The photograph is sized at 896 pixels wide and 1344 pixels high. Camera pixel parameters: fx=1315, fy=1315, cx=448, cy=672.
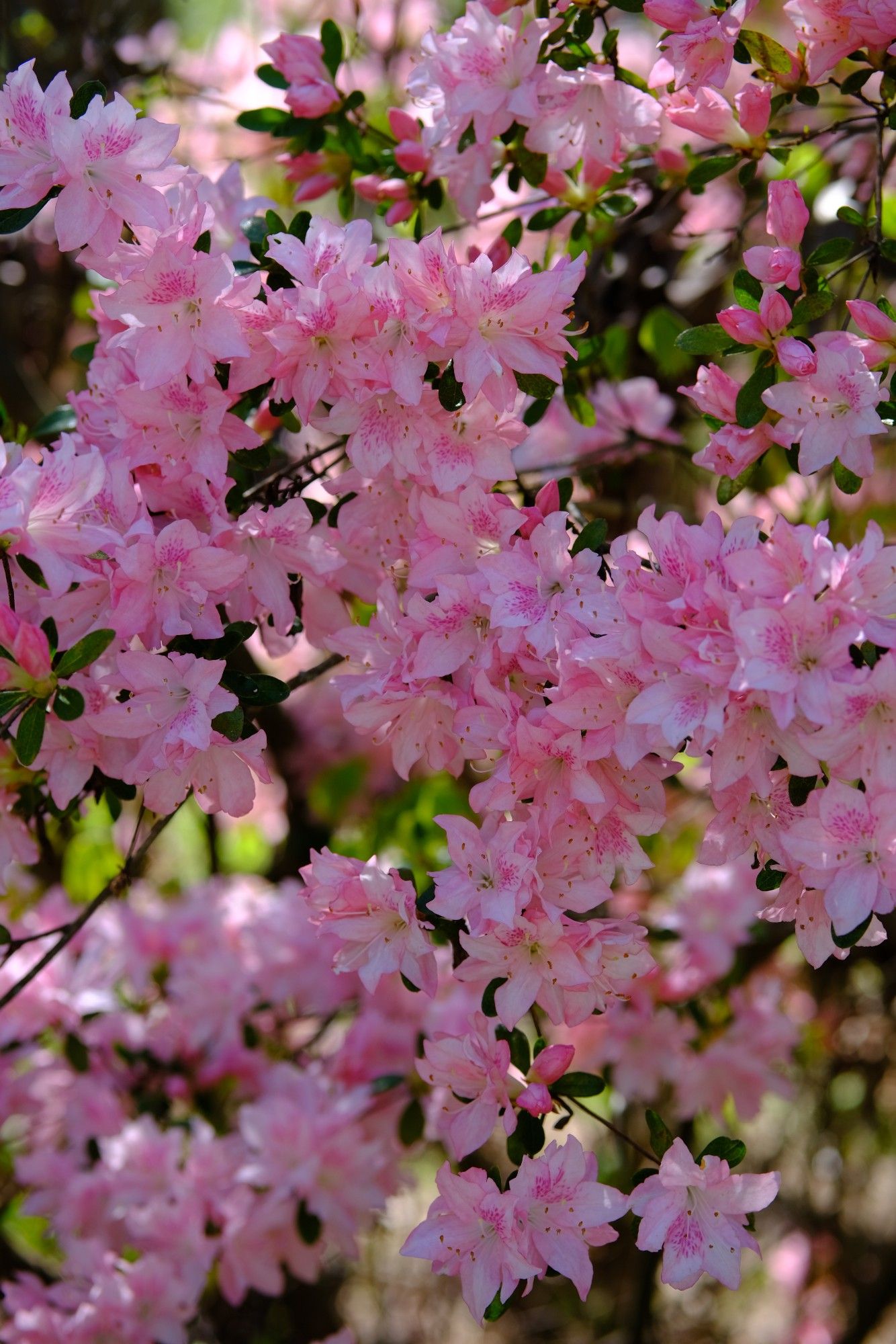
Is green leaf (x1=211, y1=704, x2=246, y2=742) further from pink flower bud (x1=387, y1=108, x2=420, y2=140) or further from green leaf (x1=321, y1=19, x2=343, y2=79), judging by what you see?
green leaf (x1=321, y1=19, x2=343, y2=79)

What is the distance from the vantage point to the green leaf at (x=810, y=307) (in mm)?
1187

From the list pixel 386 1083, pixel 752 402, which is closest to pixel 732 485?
pixel 752 402

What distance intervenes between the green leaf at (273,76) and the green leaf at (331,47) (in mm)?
61

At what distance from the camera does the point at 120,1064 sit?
2.17m

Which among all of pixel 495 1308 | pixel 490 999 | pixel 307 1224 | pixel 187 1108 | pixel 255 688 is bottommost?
pixel 187 1108

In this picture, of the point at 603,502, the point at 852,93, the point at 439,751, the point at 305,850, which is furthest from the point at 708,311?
the point at 439,751

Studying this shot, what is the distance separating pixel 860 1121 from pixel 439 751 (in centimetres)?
251

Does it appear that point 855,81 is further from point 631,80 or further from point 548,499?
point 548,499

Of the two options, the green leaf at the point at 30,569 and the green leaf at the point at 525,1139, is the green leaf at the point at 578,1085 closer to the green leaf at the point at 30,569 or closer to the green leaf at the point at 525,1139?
the green leaf at the point at 525,1139

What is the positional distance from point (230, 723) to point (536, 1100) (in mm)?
427

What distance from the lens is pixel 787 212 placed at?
1200mm

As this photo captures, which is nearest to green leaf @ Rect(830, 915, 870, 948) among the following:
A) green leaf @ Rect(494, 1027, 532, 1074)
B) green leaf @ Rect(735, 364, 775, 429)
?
green leaf @ Rect(494, 1027, 532, 1074)

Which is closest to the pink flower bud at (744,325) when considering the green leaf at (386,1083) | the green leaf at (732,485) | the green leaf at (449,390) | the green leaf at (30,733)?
the green leaf at (732,485)

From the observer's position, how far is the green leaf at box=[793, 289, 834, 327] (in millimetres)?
1187
